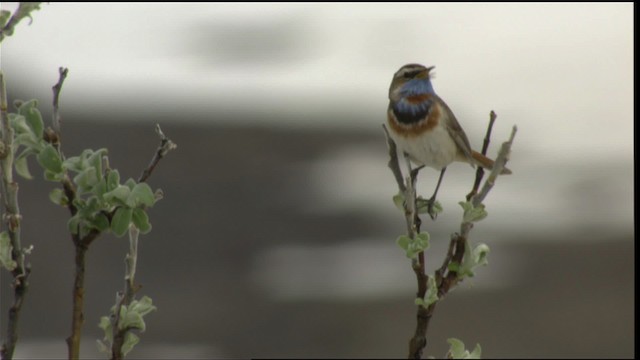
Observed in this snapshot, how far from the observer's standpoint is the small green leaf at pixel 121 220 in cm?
61

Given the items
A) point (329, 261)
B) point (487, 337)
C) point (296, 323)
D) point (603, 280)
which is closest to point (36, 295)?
point (296, 323)

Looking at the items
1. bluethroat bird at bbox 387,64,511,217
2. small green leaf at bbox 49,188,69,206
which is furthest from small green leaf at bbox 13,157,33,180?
bluethroat bird at bbox 387,64,511,217

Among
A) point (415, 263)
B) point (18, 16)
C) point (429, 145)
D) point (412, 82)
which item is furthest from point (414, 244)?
point (412, 82)

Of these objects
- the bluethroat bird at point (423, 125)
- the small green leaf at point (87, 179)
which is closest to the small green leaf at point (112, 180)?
the small green leaf at point (87, 179)

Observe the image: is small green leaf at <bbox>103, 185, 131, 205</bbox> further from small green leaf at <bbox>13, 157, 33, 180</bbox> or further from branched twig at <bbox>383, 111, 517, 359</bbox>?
branched twig at <bbox>383, 111, 517, 359</bbox>

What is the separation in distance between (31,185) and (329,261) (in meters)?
0.83

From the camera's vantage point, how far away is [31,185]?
10.2 ft

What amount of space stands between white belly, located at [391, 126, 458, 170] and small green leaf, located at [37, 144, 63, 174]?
777 mm

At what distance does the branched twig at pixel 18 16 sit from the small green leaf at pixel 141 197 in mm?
105

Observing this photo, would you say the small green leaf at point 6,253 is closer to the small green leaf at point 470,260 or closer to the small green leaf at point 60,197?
the small green leaf at point 60,197

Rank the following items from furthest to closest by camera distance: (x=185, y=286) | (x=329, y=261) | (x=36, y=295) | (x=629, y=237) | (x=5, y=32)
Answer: (x=629, y=237) → (x=329, y=261) → (x=185, y=286) → (x=36, y=295) → (x=5, y=32)

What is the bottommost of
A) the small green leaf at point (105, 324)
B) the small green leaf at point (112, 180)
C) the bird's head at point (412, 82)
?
the small green leaf at point (105, 324)

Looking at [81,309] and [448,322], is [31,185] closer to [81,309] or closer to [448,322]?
[448,322]

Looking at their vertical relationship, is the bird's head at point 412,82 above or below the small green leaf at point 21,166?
above
